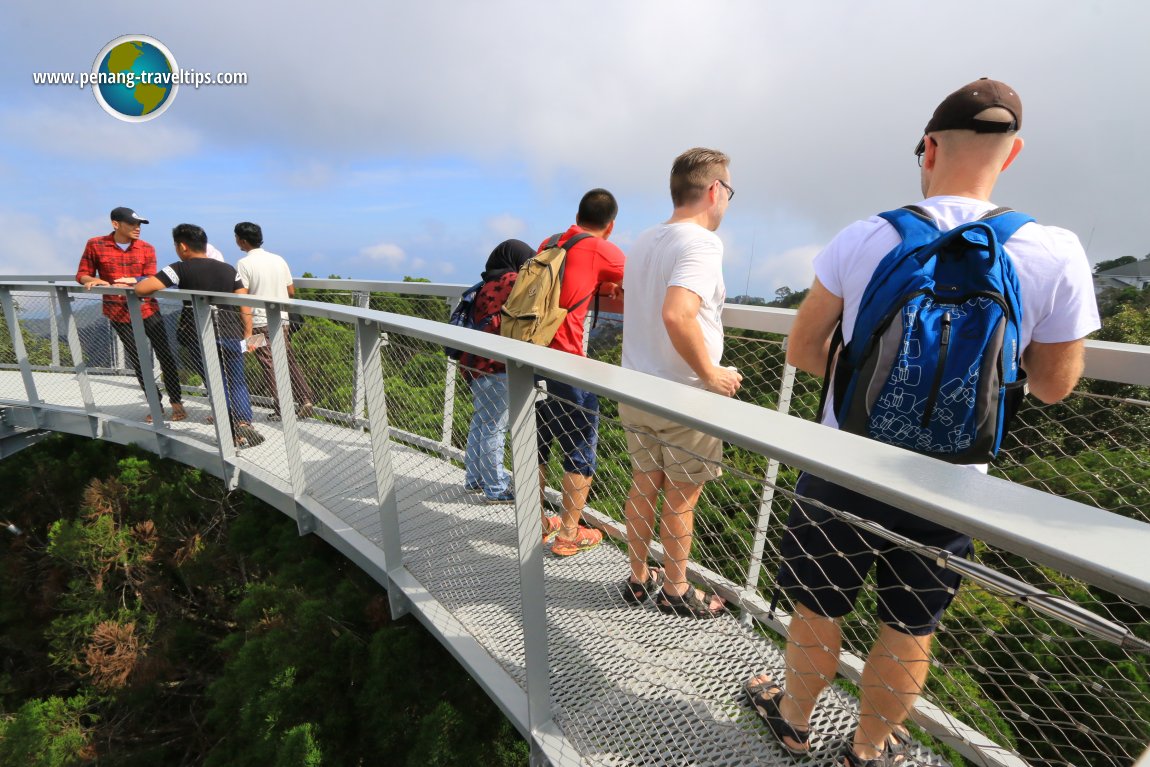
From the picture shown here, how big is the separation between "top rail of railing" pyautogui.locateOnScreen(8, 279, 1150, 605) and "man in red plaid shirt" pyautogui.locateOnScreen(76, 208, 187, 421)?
15.1 ft

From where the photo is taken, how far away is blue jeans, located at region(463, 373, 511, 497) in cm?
281

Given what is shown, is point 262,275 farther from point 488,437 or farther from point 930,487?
point 930,487

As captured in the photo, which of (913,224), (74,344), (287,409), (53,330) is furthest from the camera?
(53,330)

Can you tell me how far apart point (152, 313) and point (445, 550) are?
3607mm

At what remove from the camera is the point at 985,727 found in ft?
7.00

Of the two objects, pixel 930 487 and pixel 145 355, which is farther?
pixel 145 355

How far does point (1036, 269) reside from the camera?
1.15m

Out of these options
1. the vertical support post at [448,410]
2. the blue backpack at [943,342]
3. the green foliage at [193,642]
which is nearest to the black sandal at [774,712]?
the blue backpack at [943,342]

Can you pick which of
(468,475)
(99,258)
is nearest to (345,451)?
(468,475)

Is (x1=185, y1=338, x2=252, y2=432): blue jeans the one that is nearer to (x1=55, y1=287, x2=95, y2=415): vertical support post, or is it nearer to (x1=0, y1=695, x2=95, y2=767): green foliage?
(x1=55, y1=287, x2=95, y2=415): vertical support post

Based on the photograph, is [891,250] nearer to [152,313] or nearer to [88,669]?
[152,313]

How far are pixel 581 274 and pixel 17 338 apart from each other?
5831 mm

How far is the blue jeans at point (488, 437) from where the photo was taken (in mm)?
2814

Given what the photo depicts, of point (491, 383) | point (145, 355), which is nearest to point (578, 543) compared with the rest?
point (491, 383)
